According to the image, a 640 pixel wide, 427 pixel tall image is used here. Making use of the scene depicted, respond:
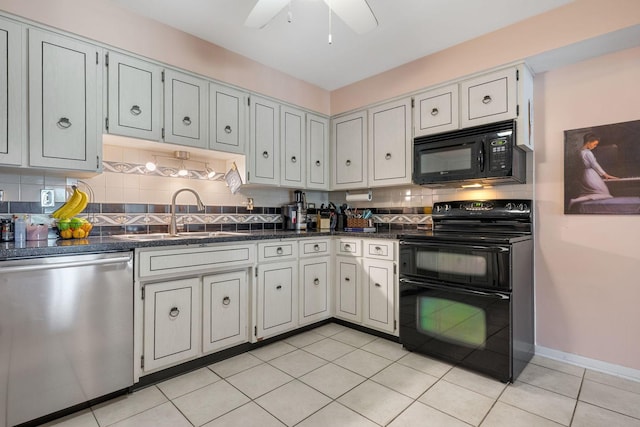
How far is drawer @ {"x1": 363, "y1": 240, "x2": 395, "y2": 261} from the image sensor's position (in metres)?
2.75

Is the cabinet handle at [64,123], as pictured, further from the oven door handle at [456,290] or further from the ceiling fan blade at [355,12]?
the oven door handle at [456,290]

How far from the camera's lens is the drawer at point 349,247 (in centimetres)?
299

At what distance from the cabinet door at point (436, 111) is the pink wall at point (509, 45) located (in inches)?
3.9

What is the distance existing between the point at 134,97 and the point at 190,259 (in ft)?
3.91

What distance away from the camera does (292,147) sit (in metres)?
3.29

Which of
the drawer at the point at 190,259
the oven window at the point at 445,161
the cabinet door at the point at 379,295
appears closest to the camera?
the drawer at the point at 190,259

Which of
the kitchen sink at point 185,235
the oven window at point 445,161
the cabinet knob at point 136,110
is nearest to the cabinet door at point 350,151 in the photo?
the oven window at point 445,161

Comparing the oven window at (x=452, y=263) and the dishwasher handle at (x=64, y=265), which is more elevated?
the dishwasher handle at (x=64, y=265)

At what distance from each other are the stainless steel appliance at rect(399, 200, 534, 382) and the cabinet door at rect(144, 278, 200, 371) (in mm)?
1587

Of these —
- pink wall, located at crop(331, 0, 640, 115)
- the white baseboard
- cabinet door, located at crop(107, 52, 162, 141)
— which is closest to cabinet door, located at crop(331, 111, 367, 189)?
pink wall, located at crop(331, 0, 640, 115)

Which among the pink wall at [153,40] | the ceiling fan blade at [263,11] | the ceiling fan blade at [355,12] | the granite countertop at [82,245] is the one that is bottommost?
the granite countertop at [82,245]

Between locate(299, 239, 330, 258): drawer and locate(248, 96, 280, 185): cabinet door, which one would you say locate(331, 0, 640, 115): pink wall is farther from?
locate(299, 239, 330, 258): drawer

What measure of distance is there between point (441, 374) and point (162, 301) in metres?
1.94

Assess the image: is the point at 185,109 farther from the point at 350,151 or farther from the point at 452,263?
the point at 452,263
